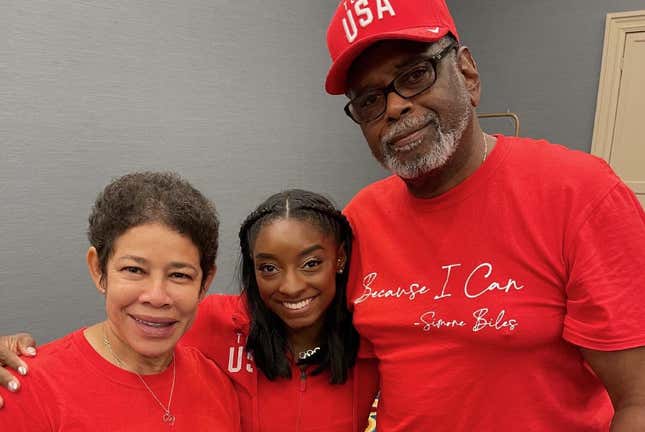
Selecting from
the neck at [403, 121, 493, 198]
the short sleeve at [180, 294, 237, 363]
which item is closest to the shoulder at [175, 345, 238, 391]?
the short sleeve at [180, 294, 237, 363]

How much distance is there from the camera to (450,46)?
105 centimetres

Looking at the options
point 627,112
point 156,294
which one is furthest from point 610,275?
point 627,112

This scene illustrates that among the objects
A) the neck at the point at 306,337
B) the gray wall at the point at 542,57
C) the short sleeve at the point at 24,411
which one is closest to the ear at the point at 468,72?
the neck at the point at 306,337

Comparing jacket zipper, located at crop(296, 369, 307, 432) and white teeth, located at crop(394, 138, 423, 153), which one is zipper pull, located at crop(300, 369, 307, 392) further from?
white teeth, located at crop(394, 138, 423, 153)

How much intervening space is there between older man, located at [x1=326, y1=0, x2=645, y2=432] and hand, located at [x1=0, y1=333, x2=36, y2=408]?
27.2 inches

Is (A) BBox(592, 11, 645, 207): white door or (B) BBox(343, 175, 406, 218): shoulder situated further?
(A) BBox(592, 11, 645, 207): white door

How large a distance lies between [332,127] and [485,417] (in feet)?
7.13

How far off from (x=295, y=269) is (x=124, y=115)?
111 cm

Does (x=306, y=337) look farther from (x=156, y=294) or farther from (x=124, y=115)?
(x=124, y=115)

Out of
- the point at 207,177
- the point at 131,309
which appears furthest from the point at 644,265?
the point at 207,177

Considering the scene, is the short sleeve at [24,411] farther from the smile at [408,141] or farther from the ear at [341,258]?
the smile at [408,141]

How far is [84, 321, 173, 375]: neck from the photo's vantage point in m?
0.94

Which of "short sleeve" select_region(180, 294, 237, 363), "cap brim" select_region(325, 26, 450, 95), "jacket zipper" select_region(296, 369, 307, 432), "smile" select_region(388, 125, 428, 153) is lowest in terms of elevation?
"jacket zipper" select_region(296, 369, 307, 432)

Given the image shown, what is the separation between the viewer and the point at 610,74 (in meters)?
3.24
